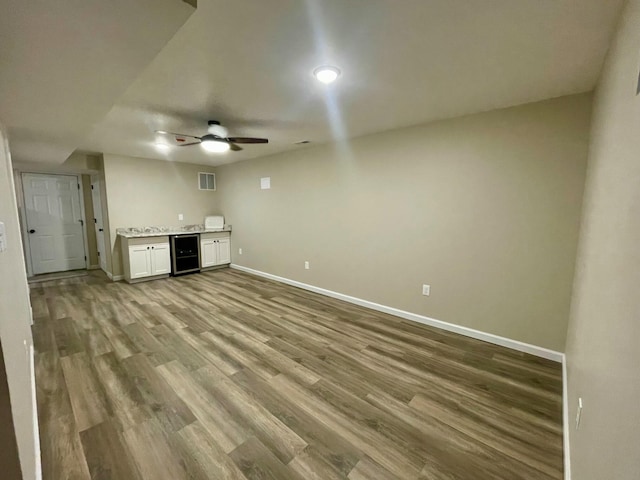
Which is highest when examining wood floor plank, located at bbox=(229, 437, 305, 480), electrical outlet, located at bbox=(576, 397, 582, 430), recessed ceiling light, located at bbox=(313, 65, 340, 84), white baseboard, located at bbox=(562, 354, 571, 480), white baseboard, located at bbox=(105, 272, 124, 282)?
recessed ceiling light, located at bbox=(313, 65, 340, 84)

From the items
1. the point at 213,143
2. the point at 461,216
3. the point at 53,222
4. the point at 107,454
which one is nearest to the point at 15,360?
the point at 107,454

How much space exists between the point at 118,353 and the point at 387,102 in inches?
138

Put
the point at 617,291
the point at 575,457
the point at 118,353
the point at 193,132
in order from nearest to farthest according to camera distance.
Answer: the point at 617,291 → the point at 575,457 → the point at 118,353 → the point at 193,132

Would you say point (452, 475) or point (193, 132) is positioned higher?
point (193, 132)

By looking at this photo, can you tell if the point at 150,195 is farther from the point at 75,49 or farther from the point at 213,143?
the point at 75,49

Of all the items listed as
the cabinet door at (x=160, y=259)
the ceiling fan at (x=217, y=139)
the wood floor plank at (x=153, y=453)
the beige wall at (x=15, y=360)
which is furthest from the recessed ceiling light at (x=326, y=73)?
the cabinet door at (x=160, y=259)

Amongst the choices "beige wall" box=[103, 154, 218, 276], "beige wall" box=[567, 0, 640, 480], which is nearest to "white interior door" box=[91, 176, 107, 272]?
"beige wall" box=[103, 154, 218, 276]

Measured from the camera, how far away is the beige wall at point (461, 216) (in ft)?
7.86

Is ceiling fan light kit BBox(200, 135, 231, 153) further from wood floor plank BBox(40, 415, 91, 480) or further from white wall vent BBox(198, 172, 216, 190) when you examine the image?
white wall vent BBox(198, 172, 216, 190)

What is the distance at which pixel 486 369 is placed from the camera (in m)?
2.36

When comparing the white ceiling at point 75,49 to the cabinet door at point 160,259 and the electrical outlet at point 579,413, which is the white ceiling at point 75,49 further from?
the cabinet door at point 160,259

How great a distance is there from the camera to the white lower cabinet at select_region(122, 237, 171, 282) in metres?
4.84

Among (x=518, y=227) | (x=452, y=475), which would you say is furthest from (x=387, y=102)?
(x=452, y=475)

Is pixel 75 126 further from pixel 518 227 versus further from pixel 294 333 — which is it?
pixel 518 227
